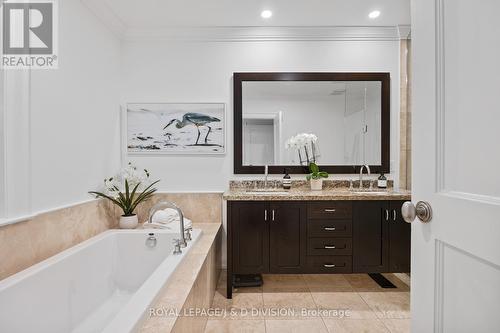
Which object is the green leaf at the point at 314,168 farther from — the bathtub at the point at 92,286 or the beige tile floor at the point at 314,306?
the bathtub at the point at 92,286

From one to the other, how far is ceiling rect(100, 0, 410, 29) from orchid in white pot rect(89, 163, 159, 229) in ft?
4.56

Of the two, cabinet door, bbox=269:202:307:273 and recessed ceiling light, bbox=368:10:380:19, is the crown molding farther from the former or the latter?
cabinet door, bbox=269:202:307:273

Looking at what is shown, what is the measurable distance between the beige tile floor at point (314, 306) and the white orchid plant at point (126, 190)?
108cm

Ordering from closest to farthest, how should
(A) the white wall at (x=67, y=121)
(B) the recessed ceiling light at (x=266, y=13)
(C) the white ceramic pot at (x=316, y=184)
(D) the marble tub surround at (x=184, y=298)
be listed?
1. (D) the marble tub surround at (x=184, y=298)
2. (A) the white wall at (x=67, y=121)
3. (B) the recessed ceiling light at (x=266, y=13)
4. (C) the white ceramic pot at (x=316, y=184)

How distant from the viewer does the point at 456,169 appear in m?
0.78

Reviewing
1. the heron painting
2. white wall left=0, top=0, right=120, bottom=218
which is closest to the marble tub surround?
white wall left=0, top=0, right=120, bottom=218

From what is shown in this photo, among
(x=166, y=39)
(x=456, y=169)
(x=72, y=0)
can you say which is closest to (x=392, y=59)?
(x=166, y=39)

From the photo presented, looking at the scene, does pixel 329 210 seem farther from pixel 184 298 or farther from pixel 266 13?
pixel 266 13

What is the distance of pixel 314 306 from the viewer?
2.26m

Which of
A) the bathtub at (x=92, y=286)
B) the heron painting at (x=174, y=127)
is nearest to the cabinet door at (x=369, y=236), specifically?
the bathtub at (x=92, y=286)

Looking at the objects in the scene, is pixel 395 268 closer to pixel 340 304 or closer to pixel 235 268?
pixel 340 304

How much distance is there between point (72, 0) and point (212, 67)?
124 cm

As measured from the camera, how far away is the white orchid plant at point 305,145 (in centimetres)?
287

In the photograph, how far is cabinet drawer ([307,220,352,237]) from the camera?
242cm
